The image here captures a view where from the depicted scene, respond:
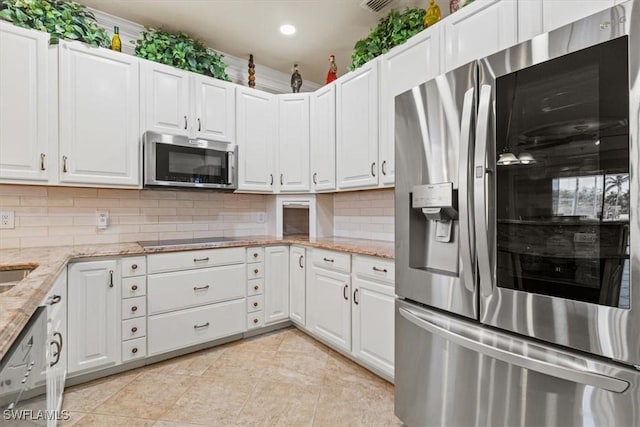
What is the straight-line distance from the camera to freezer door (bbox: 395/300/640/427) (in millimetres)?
1004

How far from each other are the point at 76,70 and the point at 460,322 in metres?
2.90

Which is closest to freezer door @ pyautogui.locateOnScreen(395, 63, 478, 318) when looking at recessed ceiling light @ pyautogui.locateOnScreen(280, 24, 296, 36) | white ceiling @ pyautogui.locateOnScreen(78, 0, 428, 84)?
white ceiling @ pyautogui.locateOnScreen(78, 0, 428, 84)

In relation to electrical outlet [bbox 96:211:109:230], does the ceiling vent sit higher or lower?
higher

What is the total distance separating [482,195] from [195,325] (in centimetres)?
230

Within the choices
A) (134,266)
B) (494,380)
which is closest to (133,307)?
(134,266)

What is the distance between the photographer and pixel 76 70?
232 cm

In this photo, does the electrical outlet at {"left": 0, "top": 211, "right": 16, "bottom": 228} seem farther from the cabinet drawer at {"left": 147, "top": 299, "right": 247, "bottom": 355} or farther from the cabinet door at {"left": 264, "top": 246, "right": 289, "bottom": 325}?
the cabinet door at {"left": 264, "top": 246, "right": 289, "bottom": 325}

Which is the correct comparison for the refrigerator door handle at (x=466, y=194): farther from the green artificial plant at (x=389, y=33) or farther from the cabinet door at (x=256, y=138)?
the cabinet door at (x=256, y=138)

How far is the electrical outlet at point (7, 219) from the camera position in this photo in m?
2.34

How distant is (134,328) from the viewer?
2338 millimetres

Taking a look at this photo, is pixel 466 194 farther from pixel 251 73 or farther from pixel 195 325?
pixel 251 73

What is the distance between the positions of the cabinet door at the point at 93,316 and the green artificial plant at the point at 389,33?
2.45m

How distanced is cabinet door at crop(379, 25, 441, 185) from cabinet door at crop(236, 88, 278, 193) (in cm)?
124

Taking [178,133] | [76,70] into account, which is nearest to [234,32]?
[178,133]
